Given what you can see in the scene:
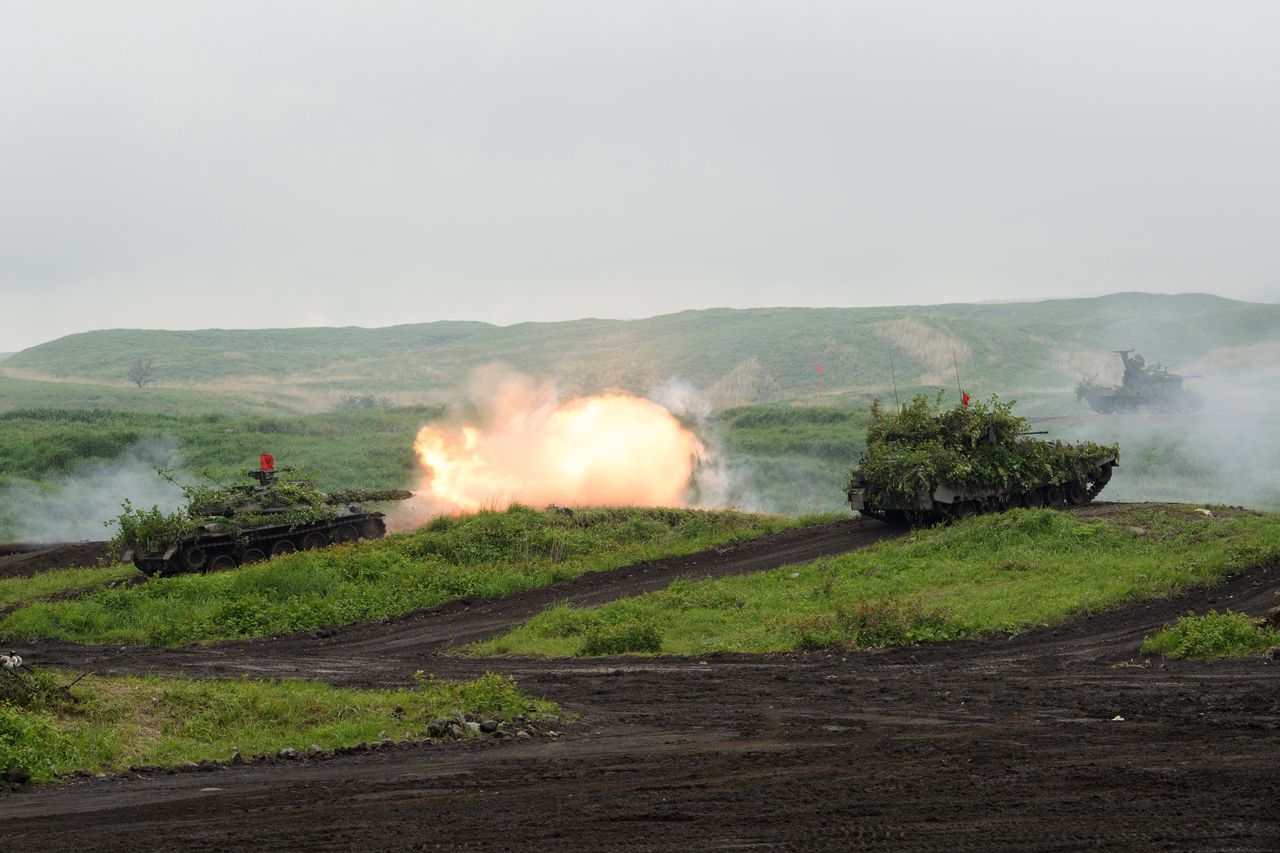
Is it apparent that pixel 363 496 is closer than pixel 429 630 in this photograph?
No

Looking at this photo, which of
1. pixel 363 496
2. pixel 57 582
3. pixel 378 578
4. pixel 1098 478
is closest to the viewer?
pixel 378 578

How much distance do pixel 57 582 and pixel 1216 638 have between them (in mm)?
26143

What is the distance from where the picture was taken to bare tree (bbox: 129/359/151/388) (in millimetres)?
120262

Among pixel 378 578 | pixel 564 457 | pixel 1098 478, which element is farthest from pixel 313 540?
pixel 1098 478

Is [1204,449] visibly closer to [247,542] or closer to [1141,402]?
[1141,402]

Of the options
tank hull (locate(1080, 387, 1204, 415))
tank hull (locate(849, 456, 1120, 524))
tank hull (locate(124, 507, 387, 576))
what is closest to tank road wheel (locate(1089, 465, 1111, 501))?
tank hull (locate(849, 456, 1120, 524))

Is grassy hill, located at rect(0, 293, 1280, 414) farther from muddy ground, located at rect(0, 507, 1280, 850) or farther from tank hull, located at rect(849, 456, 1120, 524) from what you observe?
muddy ground, located at rect(0, 507, 1280, 850)

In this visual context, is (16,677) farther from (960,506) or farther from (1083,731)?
(960,506)

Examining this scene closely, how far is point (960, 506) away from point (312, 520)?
1660cm

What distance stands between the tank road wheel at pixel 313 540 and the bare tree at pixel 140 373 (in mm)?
87804

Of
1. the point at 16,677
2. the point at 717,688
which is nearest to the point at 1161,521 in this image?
the point at 717,688

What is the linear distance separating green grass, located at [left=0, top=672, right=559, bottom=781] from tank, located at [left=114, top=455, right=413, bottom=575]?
654 inches

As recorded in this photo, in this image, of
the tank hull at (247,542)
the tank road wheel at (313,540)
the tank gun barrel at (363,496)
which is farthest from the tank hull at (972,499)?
the tank road wheel at (313,540)

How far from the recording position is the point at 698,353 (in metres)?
120
